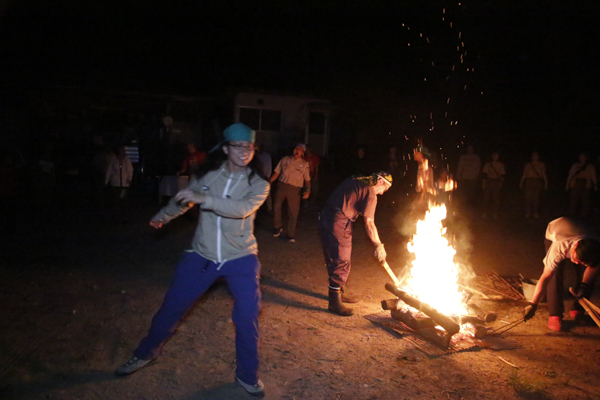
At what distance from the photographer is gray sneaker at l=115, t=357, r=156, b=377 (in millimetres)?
3826

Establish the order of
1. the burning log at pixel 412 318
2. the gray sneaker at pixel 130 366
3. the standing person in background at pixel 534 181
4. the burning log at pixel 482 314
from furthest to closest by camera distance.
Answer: the standing person in background at pixel 534 181 → the burning log at pixel 482 314 → the burning log at pixel 412 318 → the gray sneaker at pixel 130 366

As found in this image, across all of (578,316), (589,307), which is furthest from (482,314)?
(578,316)

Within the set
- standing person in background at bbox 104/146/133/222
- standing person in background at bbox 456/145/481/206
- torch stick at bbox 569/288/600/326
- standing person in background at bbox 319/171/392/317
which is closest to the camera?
torch stick at bbox 569/288/600/326

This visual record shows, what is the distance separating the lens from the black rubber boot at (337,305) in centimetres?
563

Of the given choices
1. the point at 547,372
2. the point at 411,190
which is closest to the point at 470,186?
the point at 411,190

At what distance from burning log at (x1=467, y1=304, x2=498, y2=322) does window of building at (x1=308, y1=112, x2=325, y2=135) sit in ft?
48.2

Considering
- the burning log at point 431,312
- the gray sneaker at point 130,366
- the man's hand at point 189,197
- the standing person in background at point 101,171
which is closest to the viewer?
the man's hand at point 189,197

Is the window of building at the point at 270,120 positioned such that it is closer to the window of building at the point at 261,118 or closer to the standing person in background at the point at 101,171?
the window of building at the point at 261,118

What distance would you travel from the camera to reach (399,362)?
177 inches

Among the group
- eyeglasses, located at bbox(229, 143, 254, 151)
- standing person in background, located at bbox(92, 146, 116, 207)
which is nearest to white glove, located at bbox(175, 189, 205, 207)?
eyeglasses, located at bbox(229, 143, 254, 151)

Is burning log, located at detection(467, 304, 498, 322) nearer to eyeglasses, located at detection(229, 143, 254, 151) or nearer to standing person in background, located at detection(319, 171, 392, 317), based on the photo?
standing person in background, located at detection(319, 171, 392, 317)

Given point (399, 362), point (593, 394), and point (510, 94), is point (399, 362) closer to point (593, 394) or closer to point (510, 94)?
point (593, 394)

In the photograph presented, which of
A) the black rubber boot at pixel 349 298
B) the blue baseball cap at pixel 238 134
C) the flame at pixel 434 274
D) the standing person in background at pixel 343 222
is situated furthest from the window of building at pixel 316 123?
the blue baseball cap at pixel 238 134

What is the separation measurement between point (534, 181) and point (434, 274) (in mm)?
9020
